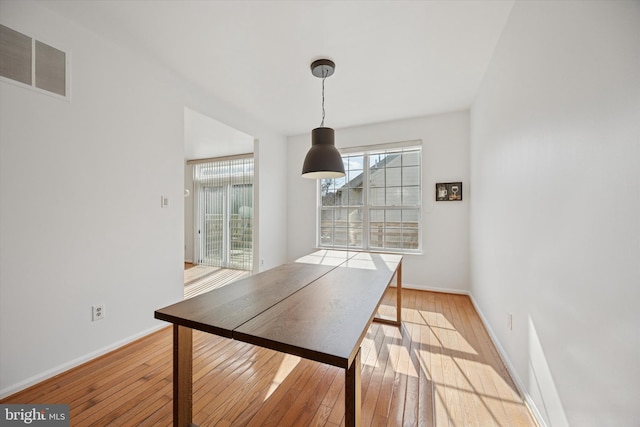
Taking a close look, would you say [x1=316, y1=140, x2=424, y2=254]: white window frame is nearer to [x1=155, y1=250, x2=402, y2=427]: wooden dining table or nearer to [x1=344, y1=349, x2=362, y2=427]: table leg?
[x1=155, y1=250, x2=402, y2=427]: wooden dining table

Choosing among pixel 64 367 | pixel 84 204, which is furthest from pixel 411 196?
pixel 64 367

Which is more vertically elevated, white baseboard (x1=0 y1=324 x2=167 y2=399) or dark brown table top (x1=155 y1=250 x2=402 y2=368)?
dark brown table top (x1=155 y1=250 x2=402 y2=368)

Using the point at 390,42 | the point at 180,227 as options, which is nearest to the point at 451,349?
the point at 390,42

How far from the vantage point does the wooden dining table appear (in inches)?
39.3

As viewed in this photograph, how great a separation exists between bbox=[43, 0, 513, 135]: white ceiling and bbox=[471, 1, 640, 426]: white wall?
1.54 feet

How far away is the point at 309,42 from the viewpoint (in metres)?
2.18

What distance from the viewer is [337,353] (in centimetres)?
90

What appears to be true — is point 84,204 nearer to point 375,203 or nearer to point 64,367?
point 64,367

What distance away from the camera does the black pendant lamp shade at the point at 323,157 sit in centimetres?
212

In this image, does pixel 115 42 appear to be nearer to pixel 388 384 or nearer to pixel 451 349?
pixel 388 384

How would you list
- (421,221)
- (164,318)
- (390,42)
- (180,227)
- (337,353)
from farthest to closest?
(421,221)
(180,227)
(390,42)
(164,318)
(337,353)

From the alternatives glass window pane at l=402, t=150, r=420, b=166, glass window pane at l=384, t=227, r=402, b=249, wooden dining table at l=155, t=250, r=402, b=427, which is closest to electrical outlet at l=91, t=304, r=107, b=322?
wooden dining table at l=155, t=250, r=402, b=427

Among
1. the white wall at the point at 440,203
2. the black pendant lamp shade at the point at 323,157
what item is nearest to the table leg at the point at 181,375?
the black pendant lamp shade at the point at 323,157

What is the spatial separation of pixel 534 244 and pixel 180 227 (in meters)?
3.15
